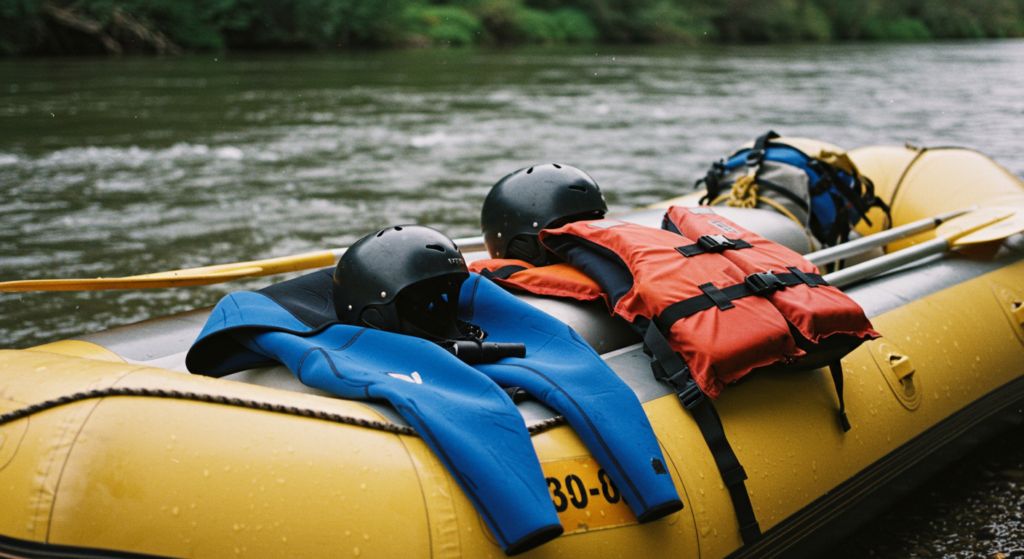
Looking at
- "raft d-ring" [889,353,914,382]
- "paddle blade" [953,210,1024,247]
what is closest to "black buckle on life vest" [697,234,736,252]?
"raft d-ring" [889,353,914,382]

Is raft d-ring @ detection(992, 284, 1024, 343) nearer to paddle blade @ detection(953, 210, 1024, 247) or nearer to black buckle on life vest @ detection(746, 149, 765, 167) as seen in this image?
paddle blade @ detection(953, 210, 1024, 247)

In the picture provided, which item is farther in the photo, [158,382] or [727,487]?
[727,487]

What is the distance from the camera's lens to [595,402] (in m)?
1.62

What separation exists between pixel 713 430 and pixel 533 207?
96cm

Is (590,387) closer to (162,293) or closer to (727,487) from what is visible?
(727,487)

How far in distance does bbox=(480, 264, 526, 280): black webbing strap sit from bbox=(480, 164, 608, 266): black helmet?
0.55ft

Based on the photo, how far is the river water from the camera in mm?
5199

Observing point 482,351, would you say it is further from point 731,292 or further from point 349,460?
point 731,292

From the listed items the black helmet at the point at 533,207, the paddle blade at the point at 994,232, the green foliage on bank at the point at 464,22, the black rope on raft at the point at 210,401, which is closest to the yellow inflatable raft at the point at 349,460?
the black rope on raft at the point at 210,401

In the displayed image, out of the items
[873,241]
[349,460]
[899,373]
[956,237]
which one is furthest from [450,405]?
[956,237]

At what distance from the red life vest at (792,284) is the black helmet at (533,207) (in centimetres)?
33

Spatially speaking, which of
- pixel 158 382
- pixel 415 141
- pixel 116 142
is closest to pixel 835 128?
pixel 415 141

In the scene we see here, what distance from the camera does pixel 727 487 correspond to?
174cm

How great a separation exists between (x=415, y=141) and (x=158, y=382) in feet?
26.4
